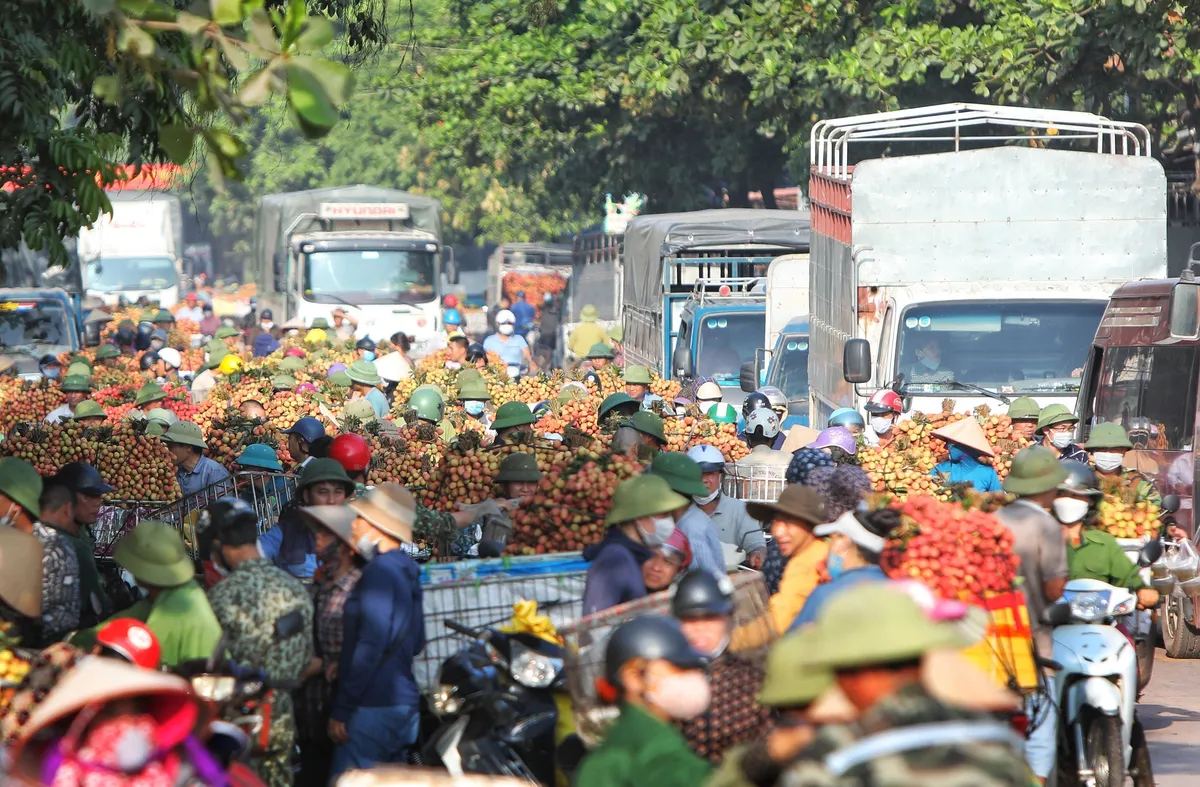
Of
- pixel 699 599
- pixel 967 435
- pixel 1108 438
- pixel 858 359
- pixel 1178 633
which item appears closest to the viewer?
pixel 699 599

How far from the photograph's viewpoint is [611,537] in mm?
6590

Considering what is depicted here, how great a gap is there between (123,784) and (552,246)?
4699cm

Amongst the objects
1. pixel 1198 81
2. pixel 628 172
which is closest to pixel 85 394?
pixel 1198 81

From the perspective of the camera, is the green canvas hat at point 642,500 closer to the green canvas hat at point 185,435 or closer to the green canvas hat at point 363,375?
the green canvas hat at point 185,435

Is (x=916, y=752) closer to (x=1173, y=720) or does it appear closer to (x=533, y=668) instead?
(x=533, y=668)

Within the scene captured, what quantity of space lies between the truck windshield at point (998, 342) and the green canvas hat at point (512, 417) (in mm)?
4208

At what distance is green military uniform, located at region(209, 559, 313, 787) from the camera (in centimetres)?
611

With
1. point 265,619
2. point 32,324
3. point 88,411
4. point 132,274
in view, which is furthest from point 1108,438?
point 132,274

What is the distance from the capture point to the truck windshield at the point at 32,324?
2592cm

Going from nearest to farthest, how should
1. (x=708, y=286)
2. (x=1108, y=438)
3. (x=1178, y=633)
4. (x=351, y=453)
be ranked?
1. (x=351, y=453)
2. (x=1108, y=438)
3. (x=1178, y=633)
4. (x=708, y=286)

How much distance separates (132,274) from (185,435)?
4337 cm

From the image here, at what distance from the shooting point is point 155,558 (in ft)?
20.1

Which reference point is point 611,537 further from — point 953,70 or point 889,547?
point 953,70

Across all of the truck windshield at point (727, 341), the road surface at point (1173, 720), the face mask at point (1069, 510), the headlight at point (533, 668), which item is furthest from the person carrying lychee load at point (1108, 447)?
the truck windshield at point (727, 341)
